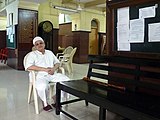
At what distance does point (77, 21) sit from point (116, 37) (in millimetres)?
8148

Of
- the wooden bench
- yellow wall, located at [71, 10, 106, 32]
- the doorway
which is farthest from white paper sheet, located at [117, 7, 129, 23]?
the doorway

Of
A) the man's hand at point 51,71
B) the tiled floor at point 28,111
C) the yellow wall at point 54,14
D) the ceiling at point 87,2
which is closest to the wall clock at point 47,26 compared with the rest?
the yellow wall at point 54,14

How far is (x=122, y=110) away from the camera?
5.80ft

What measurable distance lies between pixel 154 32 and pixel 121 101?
3.20 ft

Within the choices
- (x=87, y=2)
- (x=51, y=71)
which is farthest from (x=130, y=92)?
(x=87, y=2)

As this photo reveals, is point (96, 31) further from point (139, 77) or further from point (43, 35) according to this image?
point (139, 77)

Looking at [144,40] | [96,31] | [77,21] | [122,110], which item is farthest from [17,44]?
[122,110]

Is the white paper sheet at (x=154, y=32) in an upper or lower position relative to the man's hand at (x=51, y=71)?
upper

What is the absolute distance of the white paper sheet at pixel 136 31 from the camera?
248cm

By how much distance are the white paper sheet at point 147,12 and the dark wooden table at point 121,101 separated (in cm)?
97

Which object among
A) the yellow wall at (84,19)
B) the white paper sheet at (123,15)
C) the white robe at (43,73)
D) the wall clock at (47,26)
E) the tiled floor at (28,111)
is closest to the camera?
the white paper sheet at (123,15)

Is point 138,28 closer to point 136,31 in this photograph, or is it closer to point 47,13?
point 136,31

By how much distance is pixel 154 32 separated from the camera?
2.32 m

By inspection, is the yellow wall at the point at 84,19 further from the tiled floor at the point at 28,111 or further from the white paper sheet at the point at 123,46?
the white paper sheet at the point at 123,46
